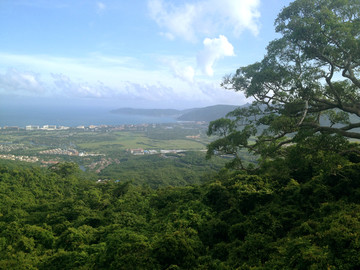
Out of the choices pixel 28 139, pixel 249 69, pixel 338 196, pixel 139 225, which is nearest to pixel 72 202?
pixel 139 225

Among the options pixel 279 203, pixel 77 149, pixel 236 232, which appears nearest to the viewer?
pixel 236 232

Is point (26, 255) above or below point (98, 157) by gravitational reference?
above

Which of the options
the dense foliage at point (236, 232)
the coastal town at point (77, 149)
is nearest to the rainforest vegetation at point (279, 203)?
the dense foliage at point (236, 232)

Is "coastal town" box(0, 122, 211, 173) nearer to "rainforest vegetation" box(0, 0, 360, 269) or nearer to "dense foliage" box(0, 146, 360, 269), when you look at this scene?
"dense foliage" box(0, 146, 360, 269)

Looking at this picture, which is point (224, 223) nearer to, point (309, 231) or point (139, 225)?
point (309, 231)

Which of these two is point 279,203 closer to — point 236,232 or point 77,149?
point 236,232

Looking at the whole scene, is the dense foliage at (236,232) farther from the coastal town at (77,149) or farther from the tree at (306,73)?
the coastal town at (77,149)

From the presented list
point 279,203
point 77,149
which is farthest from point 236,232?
point 77,149
